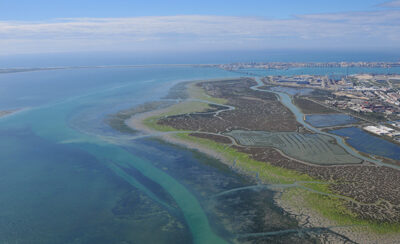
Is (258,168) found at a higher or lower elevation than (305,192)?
higher

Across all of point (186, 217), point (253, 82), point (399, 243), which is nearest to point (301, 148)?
point (399, 243)

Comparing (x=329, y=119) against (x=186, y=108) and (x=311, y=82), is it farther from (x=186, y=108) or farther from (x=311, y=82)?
(x=311, y=82)

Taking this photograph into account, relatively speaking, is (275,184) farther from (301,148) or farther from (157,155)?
(157,155)

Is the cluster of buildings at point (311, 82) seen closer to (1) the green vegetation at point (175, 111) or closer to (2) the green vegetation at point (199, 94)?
(2) the green vegetation at point (199, 94)

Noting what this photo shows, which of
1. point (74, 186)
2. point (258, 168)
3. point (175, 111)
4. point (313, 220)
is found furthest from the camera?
point (175, 111)

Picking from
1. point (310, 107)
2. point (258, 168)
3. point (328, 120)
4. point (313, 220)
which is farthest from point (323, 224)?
point (310, 107)

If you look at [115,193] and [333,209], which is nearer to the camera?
[333,209]

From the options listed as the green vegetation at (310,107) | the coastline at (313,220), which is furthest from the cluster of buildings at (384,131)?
the coastline at (313,220)
